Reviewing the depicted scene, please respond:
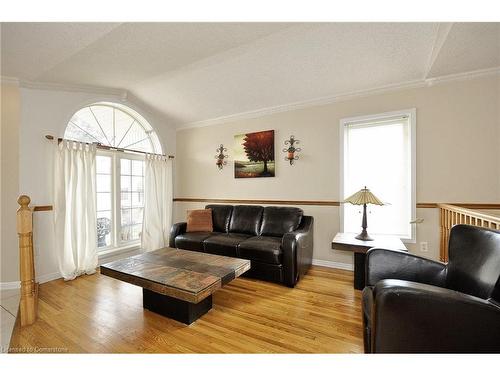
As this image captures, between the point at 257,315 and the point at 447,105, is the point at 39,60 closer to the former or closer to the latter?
the point at 257,315

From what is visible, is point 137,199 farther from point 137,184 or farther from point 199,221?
point 199,221

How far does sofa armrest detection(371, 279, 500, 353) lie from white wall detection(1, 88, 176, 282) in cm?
347

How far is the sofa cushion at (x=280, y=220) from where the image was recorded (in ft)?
9.95

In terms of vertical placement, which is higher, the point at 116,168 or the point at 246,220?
the point at 116,168

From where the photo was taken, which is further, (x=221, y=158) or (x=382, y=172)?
(x=221, y=158)

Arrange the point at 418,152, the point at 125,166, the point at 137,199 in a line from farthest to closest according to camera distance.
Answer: the point at 137,199 → the point at 125,166 → the point at 418,152

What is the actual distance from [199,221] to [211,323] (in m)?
1.79

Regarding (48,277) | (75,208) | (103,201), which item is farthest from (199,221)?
(48,277)

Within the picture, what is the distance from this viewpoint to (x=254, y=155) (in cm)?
367

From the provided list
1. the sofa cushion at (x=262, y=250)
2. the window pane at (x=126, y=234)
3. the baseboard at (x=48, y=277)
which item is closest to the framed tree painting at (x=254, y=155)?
the sofa cushion at (x=262, y=250)

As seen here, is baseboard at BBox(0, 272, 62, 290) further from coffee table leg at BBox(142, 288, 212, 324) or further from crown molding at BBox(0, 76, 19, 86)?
crown molding at BBox(0, 76, 19, 86)

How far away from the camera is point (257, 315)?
6.34 ft

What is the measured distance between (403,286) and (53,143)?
3693 mm

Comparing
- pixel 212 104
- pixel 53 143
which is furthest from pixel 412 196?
pixel 53 143
